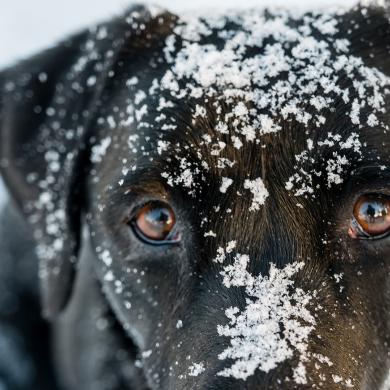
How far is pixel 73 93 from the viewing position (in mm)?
2703

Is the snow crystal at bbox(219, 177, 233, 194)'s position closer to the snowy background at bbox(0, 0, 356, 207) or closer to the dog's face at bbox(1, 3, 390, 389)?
the dog's face at bbox(1, 3, 390, 389)

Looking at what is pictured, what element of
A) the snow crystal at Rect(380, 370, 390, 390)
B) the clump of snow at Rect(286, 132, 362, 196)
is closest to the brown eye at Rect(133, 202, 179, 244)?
the clump of snow at Rect(286, 132, 362, 196)

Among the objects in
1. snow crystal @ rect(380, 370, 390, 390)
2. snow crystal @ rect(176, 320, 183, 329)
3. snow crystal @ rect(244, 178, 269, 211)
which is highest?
snow crystal @ rect(244, 178, 269, 211)

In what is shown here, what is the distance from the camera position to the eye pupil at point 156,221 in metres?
2.23

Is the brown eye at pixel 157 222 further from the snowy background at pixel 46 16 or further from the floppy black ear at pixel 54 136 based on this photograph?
the snowy background at pixel 46 16

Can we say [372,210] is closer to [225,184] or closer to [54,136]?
[225,184]

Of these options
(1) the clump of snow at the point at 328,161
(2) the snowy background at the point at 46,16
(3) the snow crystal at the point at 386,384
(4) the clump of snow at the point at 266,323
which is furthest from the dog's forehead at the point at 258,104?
(2) the snowy background at the point at 46,16

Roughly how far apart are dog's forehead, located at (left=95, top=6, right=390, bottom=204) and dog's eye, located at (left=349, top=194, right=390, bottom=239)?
12cm

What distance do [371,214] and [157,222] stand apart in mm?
644

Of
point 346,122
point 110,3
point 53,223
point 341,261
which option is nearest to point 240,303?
point 341,261

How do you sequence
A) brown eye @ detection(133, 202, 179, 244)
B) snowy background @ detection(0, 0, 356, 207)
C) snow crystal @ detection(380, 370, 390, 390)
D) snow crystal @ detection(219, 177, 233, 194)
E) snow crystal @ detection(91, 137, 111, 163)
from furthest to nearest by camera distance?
1. snowy background @ detection(0, 0, 356, 207)
2. snow crystal @ detection(91, 137, 111, 163)
3. snow crystal @ detection(380, 370, 390, 390)
4. brown eye @ detection(133, 202, 179, 244)
5. snow crystal @ detection(219, 177, 233, 194)

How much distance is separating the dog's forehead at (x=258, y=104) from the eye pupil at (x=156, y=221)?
124 millimetres

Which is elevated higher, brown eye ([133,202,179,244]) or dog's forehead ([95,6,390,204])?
dog's forehead ([95,6,390,204])

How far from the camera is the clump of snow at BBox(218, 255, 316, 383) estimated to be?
6.27 ft
